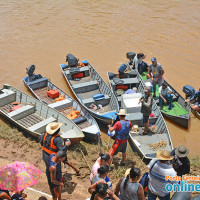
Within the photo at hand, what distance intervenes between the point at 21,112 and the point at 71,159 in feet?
12.9

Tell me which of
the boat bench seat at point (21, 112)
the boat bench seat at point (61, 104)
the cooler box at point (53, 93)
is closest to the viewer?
the boat bench seat at point (21, 112)

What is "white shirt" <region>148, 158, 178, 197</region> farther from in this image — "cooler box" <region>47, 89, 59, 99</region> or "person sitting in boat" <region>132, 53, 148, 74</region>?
"person sitting in boat" <region>132, 53, 148, 74</region>

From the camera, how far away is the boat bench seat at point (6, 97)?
43.1 ft

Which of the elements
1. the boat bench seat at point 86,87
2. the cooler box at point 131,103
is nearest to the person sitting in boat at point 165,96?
the cooler box at point 131,103

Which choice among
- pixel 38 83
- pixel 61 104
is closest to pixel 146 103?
pixel 61 104

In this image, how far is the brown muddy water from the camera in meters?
17.5

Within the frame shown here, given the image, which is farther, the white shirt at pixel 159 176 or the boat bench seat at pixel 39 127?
the boat bench seat at pixel 39 127

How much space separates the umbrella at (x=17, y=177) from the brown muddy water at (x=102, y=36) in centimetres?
777

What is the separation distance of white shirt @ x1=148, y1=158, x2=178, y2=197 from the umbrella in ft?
9.26

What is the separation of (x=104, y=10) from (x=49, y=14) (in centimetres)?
617

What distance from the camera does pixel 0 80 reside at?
17234 millimetres

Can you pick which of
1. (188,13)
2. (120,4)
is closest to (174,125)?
(188,13)

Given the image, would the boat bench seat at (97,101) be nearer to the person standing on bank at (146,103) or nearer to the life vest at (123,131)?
the person standing on bank at (146,103)

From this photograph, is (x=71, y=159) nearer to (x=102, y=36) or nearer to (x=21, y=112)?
(x=21, y=112)
